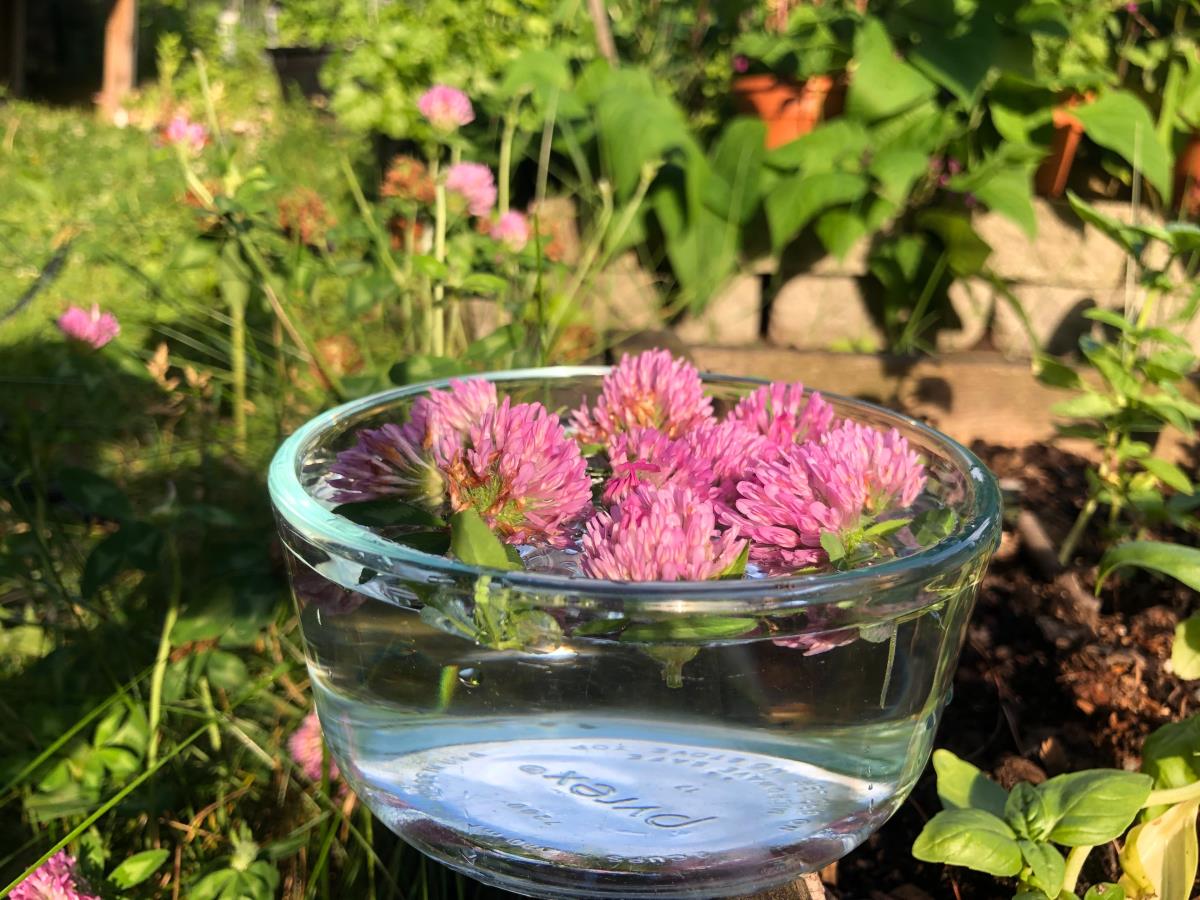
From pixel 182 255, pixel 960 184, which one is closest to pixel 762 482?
pixel 182 255

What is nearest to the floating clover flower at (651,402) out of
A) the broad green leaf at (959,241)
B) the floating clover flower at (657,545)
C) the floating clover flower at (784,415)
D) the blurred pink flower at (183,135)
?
the floating clover flower at (784,415)

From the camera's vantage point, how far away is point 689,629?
0.41 m

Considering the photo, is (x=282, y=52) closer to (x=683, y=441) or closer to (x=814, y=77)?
(x=814, y=77)

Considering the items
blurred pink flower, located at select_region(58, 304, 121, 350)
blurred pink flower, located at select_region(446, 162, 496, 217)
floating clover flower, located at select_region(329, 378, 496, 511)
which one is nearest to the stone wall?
blurred pink flower, located at select_region(446, 162, 496, 217)

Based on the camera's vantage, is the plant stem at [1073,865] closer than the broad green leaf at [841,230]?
Yes

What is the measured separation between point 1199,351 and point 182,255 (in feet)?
5.83

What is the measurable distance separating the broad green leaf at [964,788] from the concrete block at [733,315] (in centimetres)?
155

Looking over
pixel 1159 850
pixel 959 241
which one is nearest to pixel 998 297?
pixel 959 241

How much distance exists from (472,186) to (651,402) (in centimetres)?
80

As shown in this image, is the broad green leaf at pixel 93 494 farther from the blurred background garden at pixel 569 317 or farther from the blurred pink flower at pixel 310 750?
the blurred pink flower at pixel 310 750

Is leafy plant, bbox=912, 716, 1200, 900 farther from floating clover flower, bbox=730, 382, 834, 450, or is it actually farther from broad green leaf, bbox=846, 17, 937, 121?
broad green leaf, bbox=846, 17, 937, 121

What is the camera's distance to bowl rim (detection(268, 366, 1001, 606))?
40cm

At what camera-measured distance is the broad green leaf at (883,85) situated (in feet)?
6.46

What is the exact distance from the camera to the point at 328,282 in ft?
9.36
